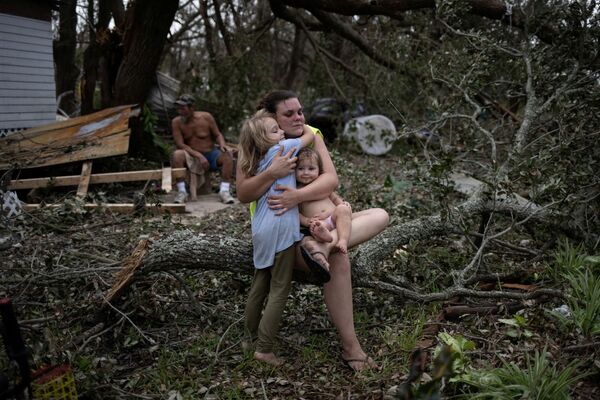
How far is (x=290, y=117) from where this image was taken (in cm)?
322

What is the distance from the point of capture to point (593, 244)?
4.10 meters

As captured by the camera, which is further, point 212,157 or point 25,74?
point 25,74

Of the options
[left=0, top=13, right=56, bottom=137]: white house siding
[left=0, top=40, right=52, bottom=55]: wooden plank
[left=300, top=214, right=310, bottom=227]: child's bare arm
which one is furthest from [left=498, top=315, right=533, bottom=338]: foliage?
[left=0, top=40, right=52, bottom=55]: wooden plank

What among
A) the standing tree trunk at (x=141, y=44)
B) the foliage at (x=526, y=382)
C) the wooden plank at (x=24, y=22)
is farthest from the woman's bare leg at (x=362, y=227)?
the wooden plank at (x=24, y=22)

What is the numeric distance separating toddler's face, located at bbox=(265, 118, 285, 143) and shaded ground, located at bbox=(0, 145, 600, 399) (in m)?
1.17

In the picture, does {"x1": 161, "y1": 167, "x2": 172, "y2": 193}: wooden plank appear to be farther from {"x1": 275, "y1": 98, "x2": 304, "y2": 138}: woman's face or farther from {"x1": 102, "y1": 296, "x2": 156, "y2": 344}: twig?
{"x1": 275, "y1": 98, "x2": 304, "y2": 138}: woman's face

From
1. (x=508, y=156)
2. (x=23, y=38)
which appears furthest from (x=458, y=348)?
(x=23, y=38)

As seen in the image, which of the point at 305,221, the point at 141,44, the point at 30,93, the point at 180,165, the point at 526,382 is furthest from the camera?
the point at 30,93

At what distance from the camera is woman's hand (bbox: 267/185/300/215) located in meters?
3.07

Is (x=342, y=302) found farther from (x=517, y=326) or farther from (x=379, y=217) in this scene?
(x=517, y=326)

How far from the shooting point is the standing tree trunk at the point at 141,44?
792 cm

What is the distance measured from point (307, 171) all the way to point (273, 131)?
12.5 inches

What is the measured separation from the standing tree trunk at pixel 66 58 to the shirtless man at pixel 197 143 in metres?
4.39

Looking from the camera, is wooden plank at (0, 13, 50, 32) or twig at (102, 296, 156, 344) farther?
wooden plank at (0, 13, 50, 32)
